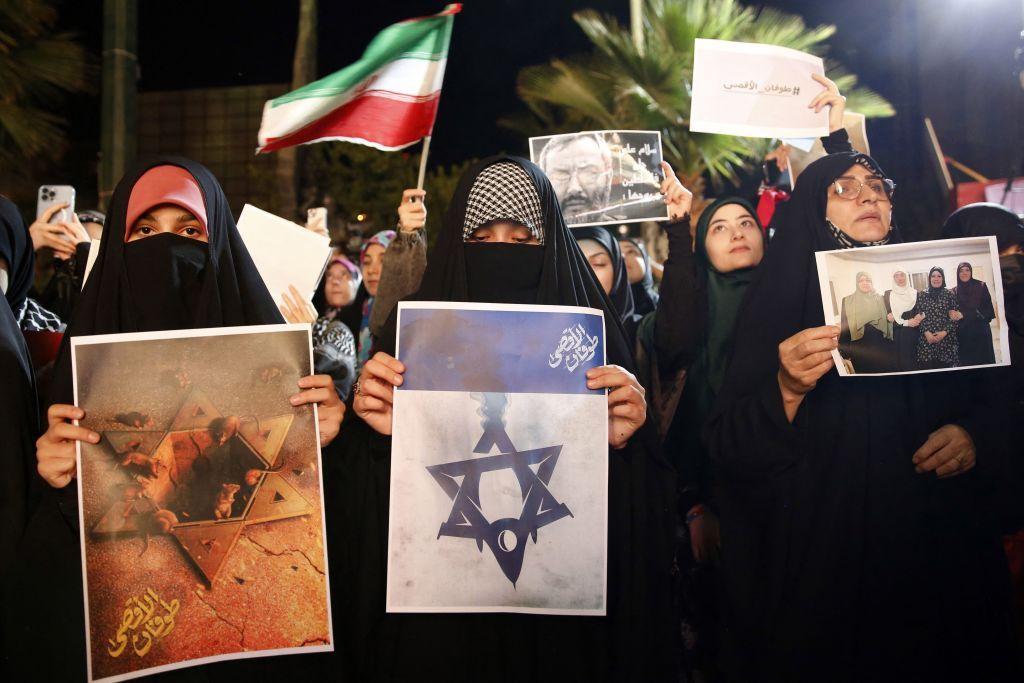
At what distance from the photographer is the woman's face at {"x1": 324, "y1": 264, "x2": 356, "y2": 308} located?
210 inches

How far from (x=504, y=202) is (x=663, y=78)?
8.85 m

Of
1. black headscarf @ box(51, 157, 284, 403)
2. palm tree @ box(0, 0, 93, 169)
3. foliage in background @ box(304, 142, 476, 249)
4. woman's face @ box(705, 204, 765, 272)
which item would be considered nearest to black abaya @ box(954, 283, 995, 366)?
woman's face @ box(705, 204, 765, 272)

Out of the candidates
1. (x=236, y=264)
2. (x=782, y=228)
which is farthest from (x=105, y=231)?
(x=782, y=228)

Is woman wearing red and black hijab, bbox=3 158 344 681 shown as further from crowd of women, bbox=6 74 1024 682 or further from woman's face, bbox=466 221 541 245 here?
woman's face, bbox=466 221 541 245

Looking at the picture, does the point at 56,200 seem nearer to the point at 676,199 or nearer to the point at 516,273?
the point at 516,273

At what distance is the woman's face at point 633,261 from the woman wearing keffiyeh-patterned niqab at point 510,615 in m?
1.85

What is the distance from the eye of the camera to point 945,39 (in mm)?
8977

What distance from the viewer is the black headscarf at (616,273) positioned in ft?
12.1

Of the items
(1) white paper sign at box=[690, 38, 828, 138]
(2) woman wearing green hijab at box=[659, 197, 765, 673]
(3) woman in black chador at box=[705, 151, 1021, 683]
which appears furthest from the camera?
(1) white paper sign at box=[690, 38, 828, 138]

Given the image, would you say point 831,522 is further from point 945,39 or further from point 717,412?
point 945,39

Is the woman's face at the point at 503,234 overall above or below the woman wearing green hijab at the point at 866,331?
above

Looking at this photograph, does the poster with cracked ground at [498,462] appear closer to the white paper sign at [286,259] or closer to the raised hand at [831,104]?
the white paper sign at [286,259]

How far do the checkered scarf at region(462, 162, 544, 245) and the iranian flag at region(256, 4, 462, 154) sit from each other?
1.48 m

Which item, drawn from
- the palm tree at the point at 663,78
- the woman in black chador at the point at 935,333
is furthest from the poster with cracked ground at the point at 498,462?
the palm tree at the point at 663,78
